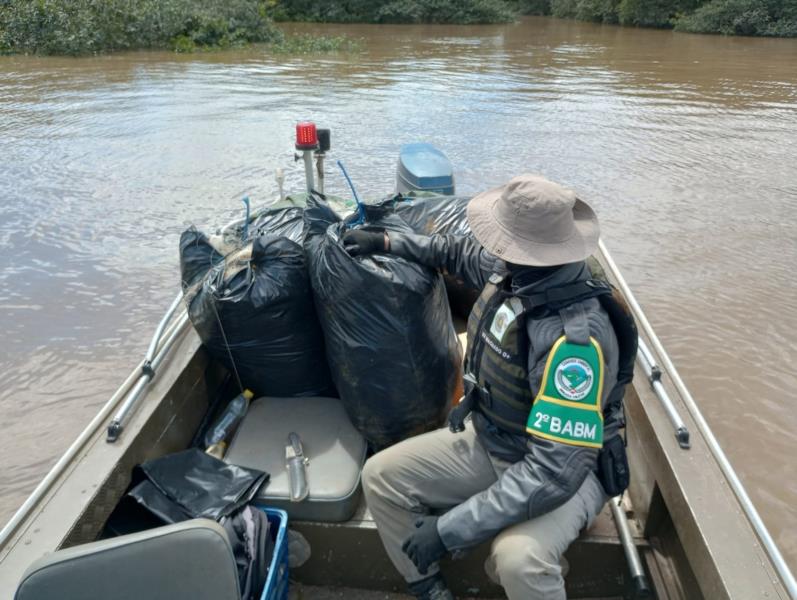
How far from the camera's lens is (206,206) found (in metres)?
6.93

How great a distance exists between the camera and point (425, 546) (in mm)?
1754

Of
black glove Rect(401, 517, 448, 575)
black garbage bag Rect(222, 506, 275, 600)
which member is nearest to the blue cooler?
black garbage bag Rect(222, 506, 275, 600)

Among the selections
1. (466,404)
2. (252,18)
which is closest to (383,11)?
(252,18)

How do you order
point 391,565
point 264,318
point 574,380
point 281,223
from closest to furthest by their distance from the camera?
1. point 574,380
2. point 391,565
3. point 264,318
4. point 281,223

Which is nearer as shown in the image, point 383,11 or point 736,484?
point 736,484

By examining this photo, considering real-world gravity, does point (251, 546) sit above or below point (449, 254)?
below

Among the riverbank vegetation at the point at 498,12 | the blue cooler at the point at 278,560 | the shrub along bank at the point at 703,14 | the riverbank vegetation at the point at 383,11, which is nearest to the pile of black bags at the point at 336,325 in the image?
the blue cooler at the point at 278,560

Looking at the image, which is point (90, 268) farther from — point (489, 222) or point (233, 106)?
point (233, 106)

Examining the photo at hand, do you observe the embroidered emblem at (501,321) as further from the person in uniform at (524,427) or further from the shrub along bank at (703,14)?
the shrub along bank at (703,14)

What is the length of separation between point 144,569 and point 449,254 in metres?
1.42

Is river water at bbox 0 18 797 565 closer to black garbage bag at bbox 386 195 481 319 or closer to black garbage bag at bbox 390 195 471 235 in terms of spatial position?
black garbage bag at bbox 386 195 481 319

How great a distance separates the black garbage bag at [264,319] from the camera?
2.32 meters

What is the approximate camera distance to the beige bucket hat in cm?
176

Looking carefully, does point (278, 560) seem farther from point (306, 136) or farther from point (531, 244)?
point (306, 136)
